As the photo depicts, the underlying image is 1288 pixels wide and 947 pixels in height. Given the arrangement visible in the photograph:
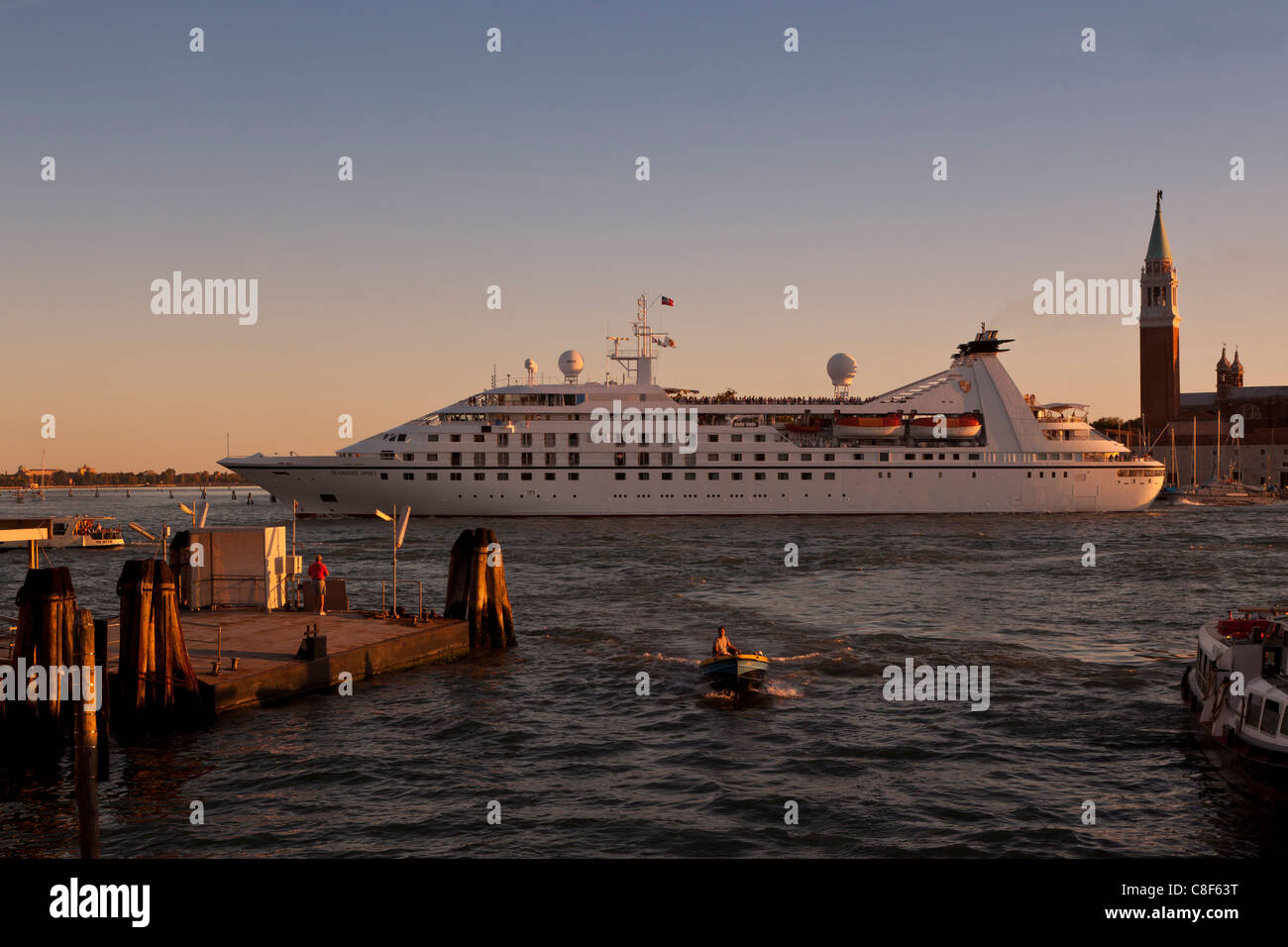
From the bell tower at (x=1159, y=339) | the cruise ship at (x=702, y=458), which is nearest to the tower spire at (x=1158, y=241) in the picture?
the bell tower at (x=1159, y=339)

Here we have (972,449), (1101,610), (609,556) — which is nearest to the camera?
(1101,610)

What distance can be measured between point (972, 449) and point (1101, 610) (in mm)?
55289

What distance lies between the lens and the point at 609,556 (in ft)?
181

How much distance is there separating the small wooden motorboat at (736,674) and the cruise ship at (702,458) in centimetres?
6249

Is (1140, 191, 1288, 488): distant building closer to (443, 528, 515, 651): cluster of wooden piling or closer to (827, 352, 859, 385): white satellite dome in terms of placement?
(827, 352, 859, 385): white satellite dome

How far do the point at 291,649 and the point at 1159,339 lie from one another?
18288 cm

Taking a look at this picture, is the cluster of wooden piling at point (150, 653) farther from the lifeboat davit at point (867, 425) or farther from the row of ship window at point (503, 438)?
the lifeboat davit at point (867, 425)

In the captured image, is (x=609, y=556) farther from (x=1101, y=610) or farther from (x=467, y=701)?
(x=467, y=701)

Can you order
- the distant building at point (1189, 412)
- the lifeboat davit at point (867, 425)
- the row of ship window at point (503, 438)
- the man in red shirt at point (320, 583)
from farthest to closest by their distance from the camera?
the distant building at point (1189, 412) < the lifeboat davit at point (867, 425) < the row of ship window at point (503, 438) < the man in red shirt at point (320, 583)

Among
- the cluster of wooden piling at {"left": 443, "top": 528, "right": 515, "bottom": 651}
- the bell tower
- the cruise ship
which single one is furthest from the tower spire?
the cluster of wooden piling at {"left": 443, "top": 528, "right": 515, "bottom": 651}

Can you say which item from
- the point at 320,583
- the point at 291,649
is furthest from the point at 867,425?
the point at 291,649

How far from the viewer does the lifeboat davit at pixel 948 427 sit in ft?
298

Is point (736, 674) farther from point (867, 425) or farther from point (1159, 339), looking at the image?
point (1159, 339)
